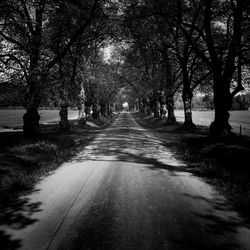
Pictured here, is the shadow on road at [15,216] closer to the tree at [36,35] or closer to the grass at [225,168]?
the grass at [225,168]

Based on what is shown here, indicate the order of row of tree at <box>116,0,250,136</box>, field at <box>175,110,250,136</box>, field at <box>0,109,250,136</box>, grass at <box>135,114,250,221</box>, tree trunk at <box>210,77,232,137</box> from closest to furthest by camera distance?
grass at <box>135,114,250,221</box> < row of tree at <box>116,0,250,136</box> < tree trunk at <box>210,77,232,137</box> < field at <box>175,110,250,136</box> < field at <box>0,109,250,136</box>

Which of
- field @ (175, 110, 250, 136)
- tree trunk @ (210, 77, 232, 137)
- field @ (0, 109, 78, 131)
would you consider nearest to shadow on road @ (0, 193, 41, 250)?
tree trunk @ (210, 77, 232, 137)

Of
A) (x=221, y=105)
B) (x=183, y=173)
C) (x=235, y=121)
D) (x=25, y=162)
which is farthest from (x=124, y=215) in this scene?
(x=235, y=121)

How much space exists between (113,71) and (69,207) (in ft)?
143

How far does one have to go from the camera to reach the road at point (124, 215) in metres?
4.51

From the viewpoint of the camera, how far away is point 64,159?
1177 centimetres

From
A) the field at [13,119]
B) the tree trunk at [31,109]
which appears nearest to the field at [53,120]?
the field at [13,119]

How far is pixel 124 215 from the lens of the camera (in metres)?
5.62

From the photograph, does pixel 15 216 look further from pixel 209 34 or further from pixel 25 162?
pixel 209 34

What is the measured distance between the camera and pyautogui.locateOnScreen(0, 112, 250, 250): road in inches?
177

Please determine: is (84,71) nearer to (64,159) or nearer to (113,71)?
(64,159)

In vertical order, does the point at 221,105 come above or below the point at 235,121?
above

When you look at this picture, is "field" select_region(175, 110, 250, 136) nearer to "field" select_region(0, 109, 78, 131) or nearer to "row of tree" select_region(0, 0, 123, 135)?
"row of tree" select_region(0, 0, 123, 135)

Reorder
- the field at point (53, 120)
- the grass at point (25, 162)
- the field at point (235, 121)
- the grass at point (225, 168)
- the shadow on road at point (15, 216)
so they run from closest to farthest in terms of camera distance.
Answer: the shadow on road at point (15, 216), the grass at point (225, 168), the grass at point (25, 162), the field at point (235, 121), the field at point (53, 120)
